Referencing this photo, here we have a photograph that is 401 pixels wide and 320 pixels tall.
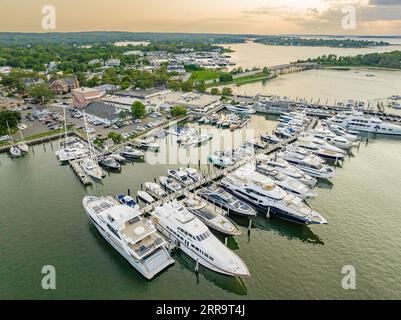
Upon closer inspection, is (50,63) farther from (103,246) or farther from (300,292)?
(300,292)

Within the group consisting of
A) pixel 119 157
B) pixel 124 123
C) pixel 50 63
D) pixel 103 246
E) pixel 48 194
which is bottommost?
pixel 103 246

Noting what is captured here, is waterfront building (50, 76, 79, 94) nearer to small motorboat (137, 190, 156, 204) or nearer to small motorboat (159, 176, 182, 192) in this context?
small motorboat (159, 176, 182, 192)

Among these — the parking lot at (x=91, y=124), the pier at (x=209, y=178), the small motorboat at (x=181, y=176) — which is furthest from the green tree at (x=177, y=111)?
the small motorboat at (x=181, y=176)

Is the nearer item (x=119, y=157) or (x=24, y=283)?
(x=24, y=283)

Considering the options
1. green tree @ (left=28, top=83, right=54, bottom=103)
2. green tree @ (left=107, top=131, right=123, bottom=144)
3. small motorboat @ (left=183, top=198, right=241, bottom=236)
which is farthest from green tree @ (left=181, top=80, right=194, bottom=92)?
small motorboat @ (left=183, top=198, right=241, bottom=236)

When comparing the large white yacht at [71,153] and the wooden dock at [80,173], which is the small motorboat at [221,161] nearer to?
the wooden dock at [80,173]

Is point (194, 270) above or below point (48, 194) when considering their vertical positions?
below
